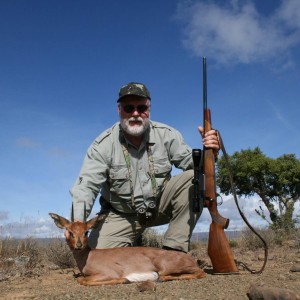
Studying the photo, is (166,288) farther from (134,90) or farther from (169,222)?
(134,90)

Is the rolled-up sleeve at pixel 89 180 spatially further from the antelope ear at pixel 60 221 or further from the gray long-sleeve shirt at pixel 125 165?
the antelope ear at pixel 60 221

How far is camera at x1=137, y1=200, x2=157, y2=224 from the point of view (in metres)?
6.50

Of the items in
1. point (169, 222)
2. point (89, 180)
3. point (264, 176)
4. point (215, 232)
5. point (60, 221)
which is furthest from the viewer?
point (264, 176)

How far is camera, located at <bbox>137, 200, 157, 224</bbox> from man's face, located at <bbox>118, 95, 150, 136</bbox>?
1.04 meters

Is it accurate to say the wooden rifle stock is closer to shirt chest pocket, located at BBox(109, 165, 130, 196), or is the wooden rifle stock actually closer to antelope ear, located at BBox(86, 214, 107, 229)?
shirt chest pocket, located at BBox(109, 165, 130, 196)

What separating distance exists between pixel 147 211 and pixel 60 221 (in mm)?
1692

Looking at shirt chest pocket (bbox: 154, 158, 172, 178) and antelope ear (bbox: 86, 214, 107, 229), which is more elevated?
shirt chest pocket (bbox: 154, 158, 172, 178)

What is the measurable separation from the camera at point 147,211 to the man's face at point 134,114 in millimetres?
1042

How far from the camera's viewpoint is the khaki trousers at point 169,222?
6.19 m

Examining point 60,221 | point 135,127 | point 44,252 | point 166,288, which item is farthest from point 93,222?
point 44,252

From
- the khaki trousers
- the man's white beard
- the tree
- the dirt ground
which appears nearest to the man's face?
the man's white beard

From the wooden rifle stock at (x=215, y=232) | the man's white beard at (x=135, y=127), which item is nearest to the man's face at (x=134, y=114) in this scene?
the man's white beard at (x=135, y=127)

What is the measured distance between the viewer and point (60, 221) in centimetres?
521

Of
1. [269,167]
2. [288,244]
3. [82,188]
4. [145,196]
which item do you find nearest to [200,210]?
[145,196]
